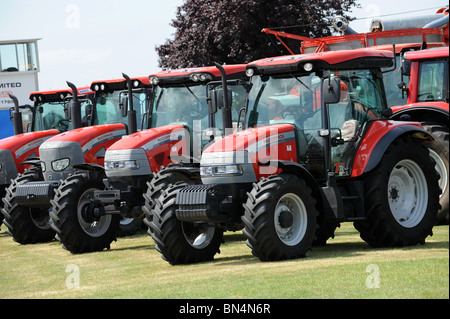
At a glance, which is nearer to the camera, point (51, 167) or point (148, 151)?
point (148, 151)

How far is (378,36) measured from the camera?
1689cm

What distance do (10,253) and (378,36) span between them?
7.66 meters

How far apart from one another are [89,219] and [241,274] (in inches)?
181

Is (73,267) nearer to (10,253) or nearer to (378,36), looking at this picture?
(10,253)

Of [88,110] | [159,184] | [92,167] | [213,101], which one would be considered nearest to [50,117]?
[88,110]

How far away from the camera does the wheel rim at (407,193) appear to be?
457 inches

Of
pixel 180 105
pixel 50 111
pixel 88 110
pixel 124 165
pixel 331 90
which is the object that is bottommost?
pixel 124 165

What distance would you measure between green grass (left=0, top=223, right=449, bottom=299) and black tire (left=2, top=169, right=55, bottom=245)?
5.48 ft

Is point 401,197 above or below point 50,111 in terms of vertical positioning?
below

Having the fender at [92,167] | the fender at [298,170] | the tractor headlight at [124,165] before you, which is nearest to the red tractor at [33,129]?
the fender at [92,167]

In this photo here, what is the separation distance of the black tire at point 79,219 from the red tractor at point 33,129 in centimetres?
282

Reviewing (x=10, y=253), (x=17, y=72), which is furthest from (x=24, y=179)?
(x=17, y=72)

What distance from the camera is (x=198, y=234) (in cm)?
1159

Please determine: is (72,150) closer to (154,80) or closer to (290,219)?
(154,80)
